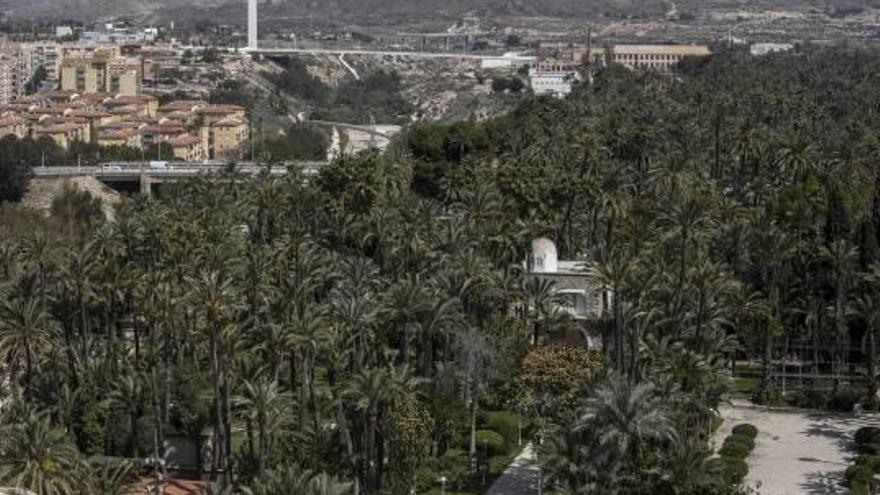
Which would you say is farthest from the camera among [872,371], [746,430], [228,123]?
[228,123]

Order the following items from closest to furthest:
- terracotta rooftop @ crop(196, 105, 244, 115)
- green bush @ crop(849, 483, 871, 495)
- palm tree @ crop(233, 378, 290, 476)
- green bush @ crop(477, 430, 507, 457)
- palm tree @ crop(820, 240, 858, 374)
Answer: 1. palm tree @ crop(233, 378, 290, 476)
2. green bush @ crop(849, 483, 871, 495)
3. green bush @ crop(477, 430, 507, 457)
4. palm tree @ crop(820, 240, 858, 374)
5. terracotta rooftop @ crop(196, 105, 244, 115)

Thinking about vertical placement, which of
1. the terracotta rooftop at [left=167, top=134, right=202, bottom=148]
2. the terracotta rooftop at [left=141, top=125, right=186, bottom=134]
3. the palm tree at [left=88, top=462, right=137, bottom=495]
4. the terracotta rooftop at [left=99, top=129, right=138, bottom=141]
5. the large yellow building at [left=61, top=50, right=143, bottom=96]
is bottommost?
the palm tree at [left=88, top=462, right=137, bottom=495]

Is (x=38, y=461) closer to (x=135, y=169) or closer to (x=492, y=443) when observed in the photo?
(x=492, y=443)

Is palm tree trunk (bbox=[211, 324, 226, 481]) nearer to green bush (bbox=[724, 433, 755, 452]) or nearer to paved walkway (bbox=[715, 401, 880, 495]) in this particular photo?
paved walkway (bbox=[715, 401, 880, 495])

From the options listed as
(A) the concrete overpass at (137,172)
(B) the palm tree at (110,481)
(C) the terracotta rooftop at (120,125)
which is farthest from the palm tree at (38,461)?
(C) the terracotta rooftop at (120,125)

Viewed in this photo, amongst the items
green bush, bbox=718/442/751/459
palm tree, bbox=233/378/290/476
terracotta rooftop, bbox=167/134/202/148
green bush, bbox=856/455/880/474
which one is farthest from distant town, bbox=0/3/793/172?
green bush, bbox=856/455/880/474

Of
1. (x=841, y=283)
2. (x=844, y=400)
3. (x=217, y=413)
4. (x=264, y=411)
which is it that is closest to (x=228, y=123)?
(x=841, y=283)
